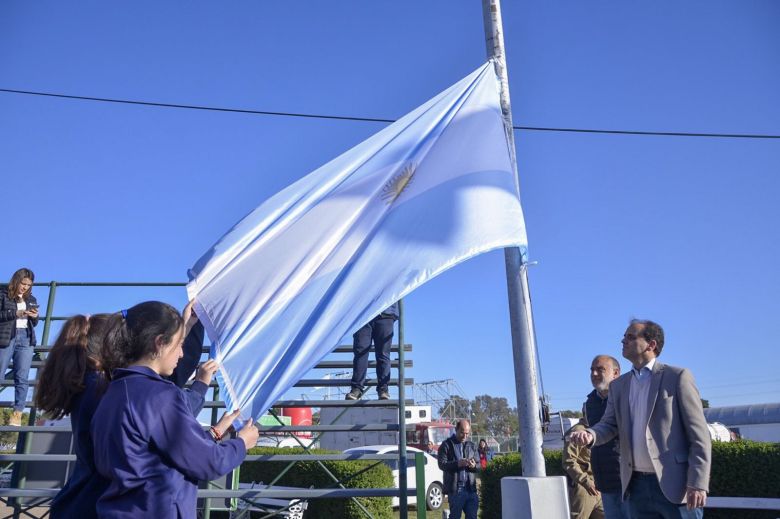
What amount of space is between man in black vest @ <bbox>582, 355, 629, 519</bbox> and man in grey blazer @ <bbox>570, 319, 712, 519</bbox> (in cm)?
54

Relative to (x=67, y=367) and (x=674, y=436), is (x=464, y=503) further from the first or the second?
(x=67, y=367)

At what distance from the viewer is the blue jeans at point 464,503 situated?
9.28 meters

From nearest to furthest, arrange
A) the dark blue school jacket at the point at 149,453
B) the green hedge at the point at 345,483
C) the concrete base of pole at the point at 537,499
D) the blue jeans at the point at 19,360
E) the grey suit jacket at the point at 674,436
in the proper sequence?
1. the dark blue school jacket at the point at 149,453
2. the grey suit jacket at the point at 674,436
3. the concrete base of pole at the point at 537,499
4. the blue jeans at the point at 19,360
5. the green hedge at the point at 345,483

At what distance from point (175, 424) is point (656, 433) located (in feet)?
9.89

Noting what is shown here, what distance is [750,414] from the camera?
1067 inches

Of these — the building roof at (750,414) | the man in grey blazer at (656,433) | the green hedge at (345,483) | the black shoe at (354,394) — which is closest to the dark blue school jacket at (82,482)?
the man in grey blazer at (656,433)

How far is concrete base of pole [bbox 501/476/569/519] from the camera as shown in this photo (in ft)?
13.5

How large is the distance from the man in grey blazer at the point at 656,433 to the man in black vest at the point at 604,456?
535mm

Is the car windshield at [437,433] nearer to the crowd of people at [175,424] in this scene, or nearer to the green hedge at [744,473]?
the green hedge at [744,473]

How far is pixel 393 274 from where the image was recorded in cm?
425

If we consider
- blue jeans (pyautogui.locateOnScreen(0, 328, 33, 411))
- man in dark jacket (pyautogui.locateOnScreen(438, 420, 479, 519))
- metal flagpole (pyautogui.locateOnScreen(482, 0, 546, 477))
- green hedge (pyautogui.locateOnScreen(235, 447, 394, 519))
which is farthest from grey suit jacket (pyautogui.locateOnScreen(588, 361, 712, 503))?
green hedge (pyautogui.locateOnScreen(235, 447, 394, 519))

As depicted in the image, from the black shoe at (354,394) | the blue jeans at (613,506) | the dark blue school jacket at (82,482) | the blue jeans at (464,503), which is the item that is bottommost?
the blue jeans at (464,503)

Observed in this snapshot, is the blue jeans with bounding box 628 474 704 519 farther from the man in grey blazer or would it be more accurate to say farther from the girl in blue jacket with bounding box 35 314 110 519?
the girl in blue jacket with bounding box 35 314 110 519

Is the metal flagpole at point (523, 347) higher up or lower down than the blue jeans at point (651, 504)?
higher up
